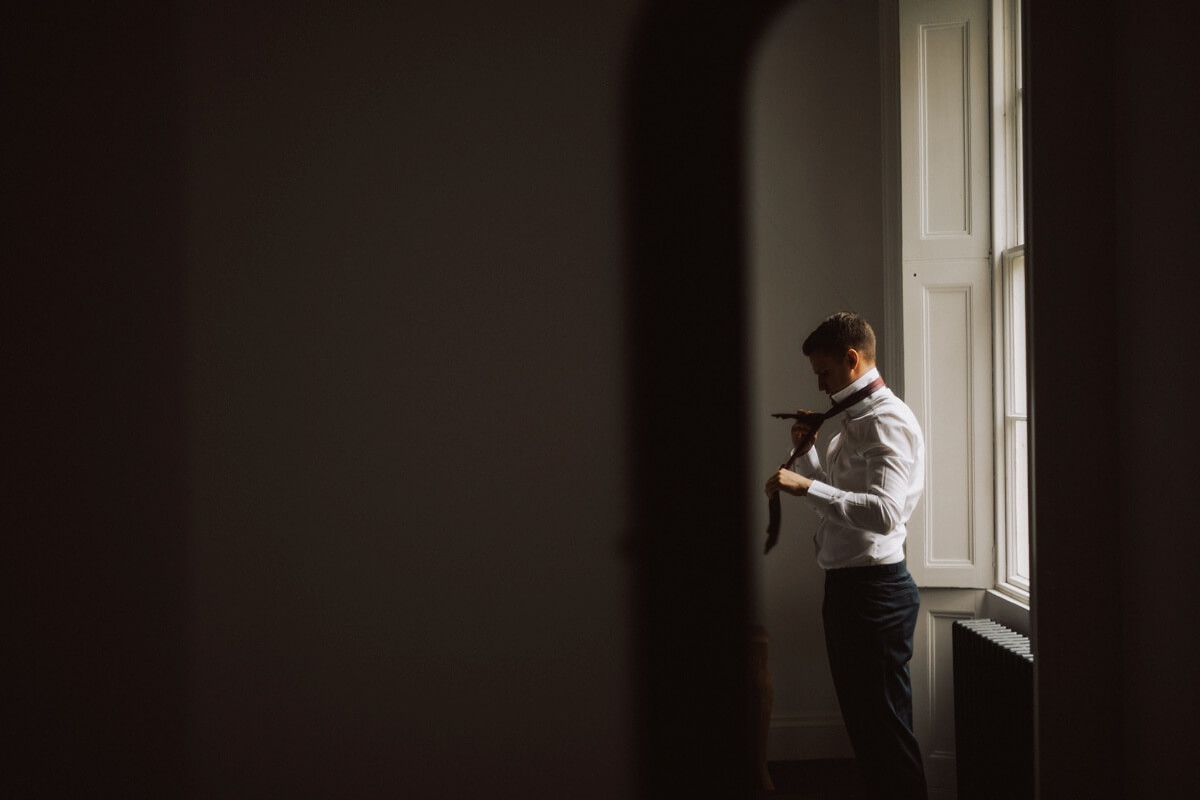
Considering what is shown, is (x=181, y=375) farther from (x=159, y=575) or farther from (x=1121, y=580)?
(x=1121, y=580)

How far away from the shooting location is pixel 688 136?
5.95 feet

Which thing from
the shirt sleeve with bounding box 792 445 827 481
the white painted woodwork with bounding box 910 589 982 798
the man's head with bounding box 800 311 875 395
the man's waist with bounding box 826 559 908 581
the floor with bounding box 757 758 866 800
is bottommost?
the floor with bounding box 757 758 866 800

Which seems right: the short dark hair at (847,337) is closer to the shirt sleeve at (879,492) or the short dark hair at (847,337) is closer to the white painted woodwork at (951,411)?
the shirt sleeve at (879,492)

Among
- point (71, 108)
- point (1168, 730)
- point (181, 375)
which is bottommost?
point (1168, 730)

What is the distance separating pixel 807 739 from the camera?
124 inches

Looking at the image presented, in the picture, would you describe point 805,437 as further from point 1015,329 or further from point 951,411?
point 1015,329

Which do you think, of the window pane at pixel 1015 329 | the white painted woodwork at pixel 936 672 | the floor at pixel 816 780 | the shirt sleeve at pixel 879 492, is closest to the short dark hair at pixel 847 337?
the shirt sleeve at pixel 879 492

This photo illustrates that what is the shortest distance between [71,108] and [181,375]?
0.58 meters

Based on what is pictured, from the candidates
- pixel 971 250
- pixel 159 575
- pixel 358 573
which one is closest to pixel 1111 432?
pixel 358 573

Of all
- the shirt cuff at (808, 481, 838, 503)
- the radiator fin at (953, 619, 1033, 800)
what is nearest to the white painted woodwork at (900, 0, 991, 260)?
the shirt cuff at (808, 481, 838, 503)

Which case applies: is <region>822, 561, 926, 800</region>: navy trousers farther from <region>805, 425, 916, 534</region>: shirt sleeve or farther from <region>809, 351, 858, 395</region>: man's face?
<region>809, 351, 858, 395</region>: man's face

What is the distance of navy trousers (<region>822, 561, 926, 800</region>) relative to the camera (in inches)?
85.6

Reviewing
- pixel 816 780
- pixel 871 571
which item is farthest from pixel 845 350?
pixel 816 780

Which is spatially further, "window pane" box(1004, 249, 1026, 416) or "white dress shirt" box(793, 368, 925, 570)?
"window pane" box(1004, 249, 1026, 416)
